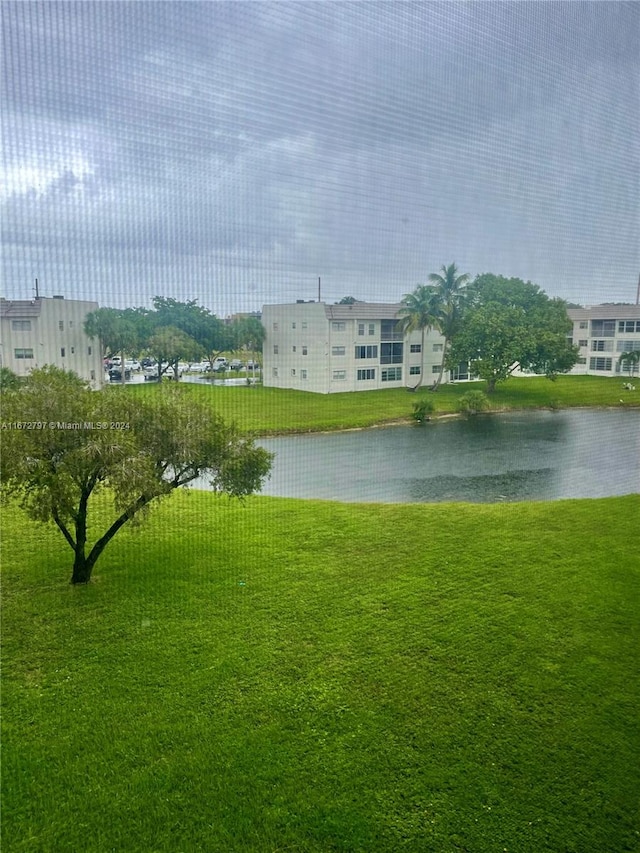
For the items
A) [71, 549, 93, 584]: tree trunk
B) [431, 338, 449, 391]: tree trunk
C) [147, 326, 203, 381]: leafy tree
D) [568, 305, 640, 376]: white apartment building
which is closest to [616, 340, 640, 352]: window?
[568, 305, 640, 376]: white apartment building

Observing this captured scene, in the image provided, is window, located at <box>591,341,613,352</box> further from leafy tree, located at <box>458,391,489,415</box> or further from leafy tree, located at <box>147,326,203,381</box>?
leafy tree, located at <box>147,326,203,381</box>

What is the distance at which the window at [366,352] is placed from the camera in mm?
5598

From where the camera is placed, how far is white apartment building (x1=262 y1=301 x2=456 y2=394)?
4.14 meters

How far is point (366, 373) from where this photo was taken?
18.9ft

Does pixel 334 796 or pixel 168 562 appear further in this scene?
pixel 168 562

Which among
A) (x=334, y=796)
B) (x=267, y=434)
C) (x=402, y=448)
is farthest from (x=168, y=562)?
(x=402, y=448)

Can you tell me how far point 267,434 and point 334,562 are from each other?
2.19 metres

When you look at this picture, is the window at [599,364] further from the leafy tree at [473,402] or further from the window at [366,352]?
the window at [366,352]

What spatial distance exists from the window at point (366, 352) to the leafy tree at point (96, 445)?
3390mm

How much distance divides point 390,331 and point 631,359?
228cm

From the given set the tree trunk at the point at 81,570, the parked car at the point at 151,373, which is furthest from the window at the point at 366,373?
the tree trunk at the point at 81,570

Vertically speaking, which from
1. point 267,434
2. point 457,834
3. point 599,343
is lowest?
point 457,834

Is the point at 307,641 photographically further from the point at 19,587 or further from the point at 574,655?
the point at 19,587

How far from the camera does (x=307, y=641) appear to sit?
204cm
